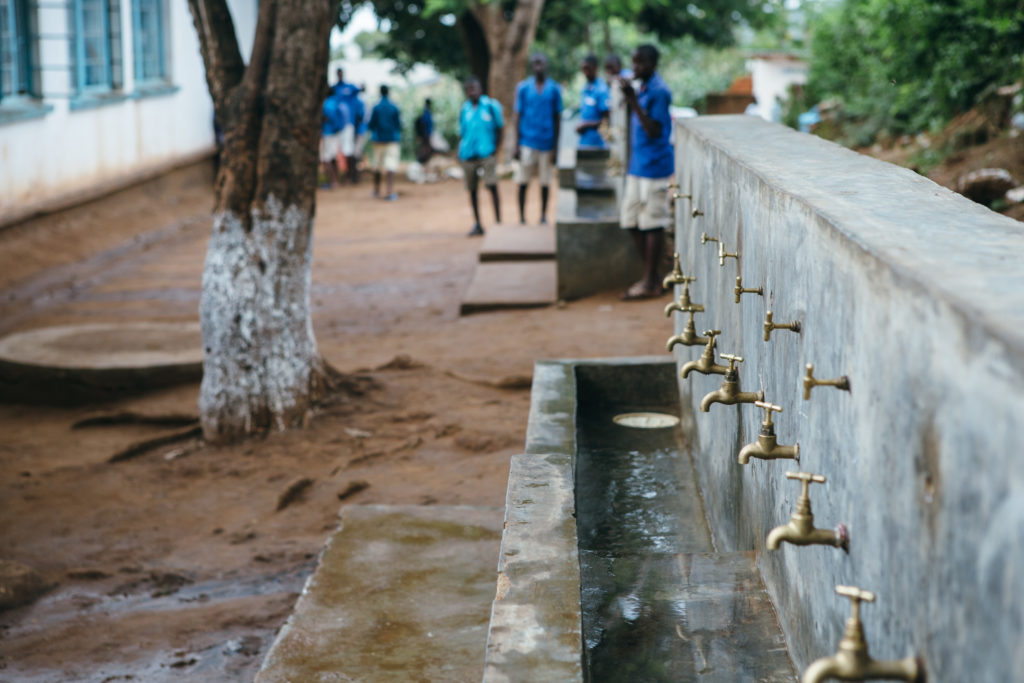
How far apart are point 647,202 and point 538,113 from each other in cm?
410

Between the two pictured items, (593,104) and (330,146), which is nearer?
(593,104)

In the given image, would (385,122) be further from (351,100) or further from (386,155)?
(351,100)

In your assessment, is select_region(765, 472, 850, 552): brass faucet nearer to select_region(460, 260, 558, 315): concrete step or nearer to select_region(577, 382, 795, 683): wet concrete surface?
select_region(577, 382, 795, 683): wet concrete surface

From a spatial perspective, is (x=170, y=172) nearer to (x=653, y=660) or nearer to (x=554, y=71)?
(x=554, y=71)

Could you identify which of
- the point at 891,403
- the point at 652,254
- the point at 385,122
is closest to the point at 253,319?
the point at 652,254

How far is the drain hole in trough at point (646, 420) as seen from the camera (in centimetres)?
509

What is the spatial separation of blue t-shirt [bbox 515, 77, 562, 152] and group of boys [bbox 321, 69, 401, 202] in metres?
4.57

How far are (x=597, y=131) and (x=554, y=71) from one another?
49.8ft

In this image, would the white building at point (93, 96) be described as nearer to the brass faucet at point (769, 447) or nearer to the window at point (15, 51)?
the window at point (15, 51)

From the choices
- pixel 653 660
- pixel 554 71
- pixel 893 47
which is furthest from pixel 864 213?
pixel 554 71

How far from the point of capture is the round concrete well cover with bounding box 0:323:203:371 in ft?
24.1

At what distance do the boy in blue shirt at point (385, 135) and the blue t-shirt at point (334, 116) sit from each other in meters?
1.02

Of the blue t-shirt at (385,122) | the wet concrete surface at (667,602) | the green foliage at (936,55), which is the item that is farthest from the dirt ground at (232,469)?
the blue t-shirt at (385,122)

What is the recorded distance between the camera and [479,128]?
12.3 meters
